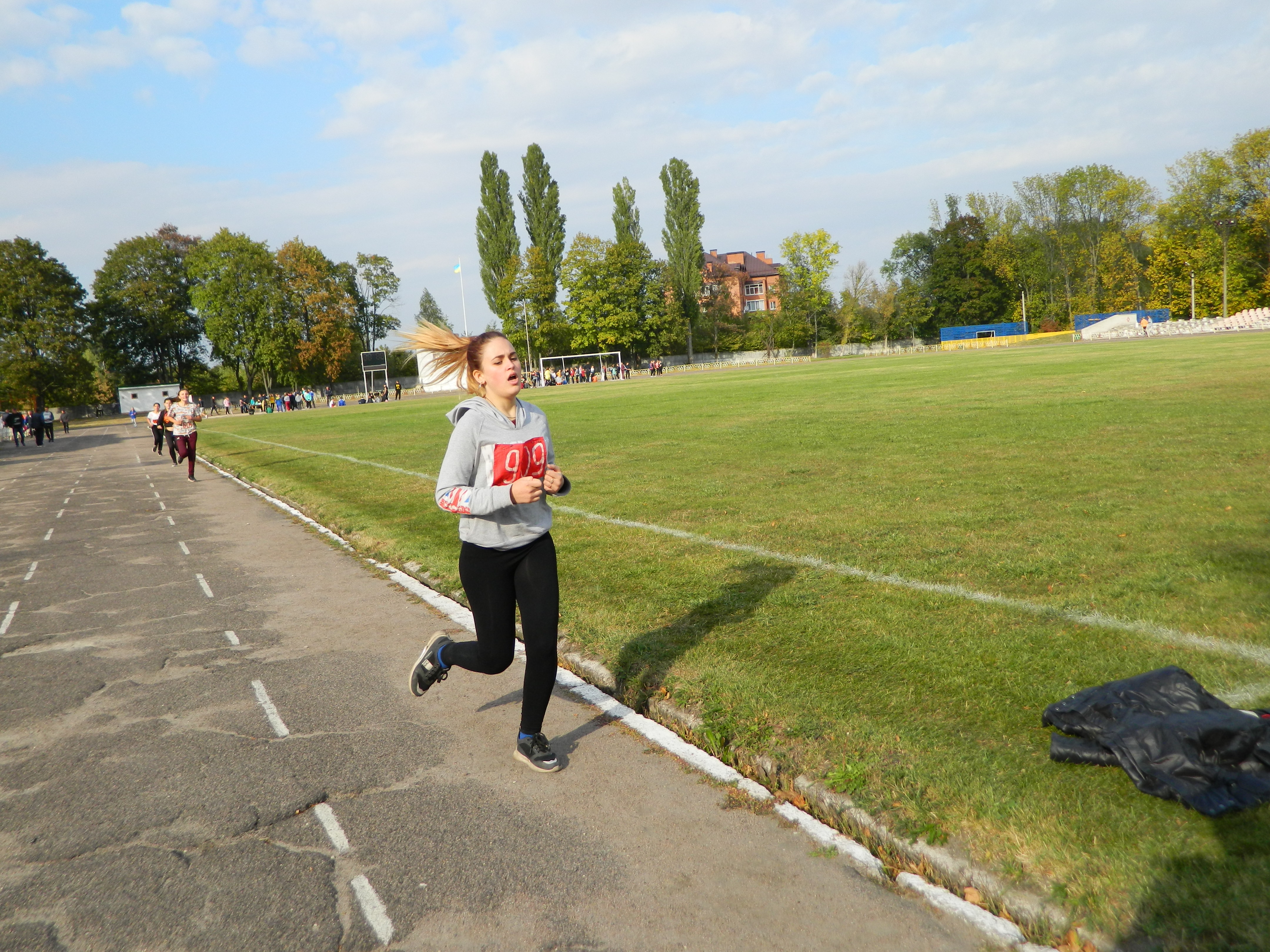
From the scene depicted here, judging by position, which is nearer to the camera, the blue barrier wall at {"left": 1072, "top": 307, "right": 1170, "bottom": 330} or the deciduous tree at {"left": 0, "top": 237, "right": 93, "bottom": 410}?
the deciduous tree at {"left": 0, "top": 237, "right": 93, "bottom": 410}

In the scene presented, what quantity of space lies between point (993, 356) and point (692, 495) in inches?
1788

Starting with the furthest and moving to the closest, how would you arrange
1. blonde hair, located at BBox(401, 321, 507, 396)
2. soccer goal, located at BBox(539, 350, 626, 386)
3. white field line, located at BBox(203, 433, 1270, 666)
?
1. soccer goal, located at BBox(539, 350, 626, 386)
2. white field line, located at BBox(203, 433, 1270, 666)
3. blonde hair, located at BBox(401, 321, 507, 396)

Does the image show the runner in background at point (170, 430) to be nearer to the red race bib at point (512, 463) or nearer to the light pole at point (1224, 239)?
the red race bib at point (512, 463)

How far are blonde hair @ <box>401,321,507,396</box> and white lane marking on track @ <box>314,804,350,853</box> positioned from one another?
2.08 meters

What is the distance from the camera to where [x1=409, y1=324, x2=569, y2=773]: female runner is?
4.19 meters

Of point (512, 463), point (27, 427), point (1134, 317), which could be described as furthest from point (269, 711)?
point (1134, 317)

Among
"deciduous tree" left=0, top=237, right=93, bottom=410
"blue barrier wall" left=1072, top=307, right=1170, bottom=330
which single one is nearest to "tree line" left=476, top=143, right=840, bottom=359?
"blue barrier wall" left=1072, top=307, right=1170, bottom=330

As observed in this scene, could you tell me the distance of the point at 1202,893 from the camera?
2.74m

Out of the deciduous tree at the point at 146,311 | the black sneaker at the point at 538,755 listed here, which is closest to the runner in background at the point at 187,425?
the black sneaker at the point at 538,755

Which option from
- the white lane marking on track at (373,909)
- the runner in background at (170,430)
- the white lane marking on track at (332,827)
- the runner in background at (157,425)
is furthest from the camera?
the runner in background at (157,425)

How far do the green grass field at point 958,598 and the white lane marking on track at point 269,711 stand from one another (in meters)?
1.95

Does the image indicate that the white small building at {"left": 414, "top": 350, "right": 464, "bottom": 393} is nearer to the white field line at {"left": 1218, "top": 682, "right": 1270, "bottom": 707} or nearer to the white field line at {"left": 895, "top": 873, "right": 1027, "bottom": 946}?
the white field line at {"left": 895, "top": 873, "right": 1027, "bottom": 946}

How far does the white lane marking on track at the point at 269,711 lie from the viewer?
196 inches

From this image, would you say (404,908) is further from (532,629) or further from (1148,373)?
(1148,373)
